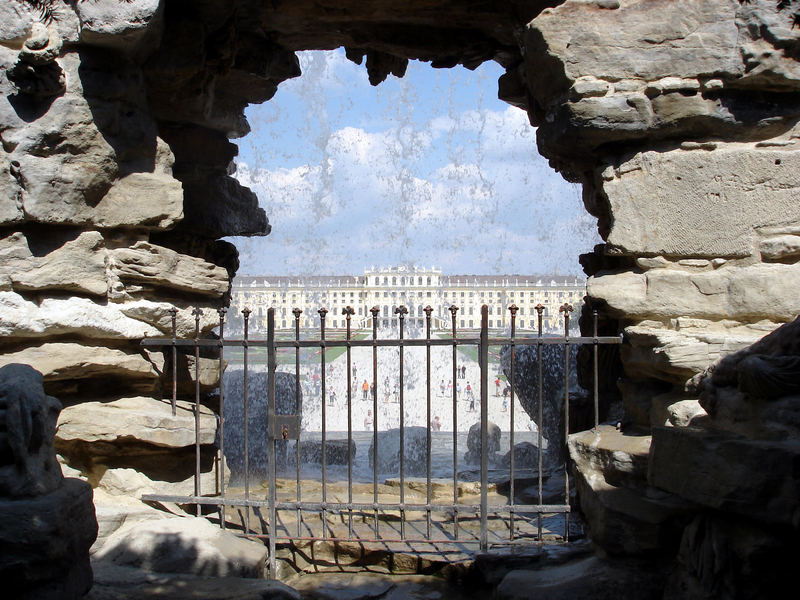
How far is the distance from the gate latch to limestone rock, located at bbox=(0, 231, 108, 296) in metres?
1.43

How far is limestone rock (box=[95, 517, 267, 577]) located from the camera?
3868 millimetres

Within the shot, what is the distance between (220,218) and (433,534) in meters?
3.42

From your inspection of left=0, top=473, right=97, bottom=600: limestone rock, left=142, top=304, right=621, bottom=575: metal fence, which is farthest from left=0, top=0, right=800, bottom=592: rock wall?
left=0, top=473, right=97, bottom=600: limestone rock

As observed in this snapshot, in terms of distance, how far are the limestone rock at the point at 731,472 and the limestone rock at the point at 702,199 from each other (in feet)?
4.85

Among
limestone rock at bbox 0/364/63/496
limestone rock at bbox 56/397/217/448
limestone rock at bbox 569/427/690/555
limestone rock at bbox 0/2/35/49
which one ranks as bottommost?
limestone rock at bbox 569/427/690/555

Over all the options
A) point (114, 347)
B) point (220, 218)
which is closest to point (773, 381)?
point (114, 347)

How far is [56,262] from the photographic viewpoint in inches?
176

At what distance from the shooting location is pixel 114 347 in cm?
476

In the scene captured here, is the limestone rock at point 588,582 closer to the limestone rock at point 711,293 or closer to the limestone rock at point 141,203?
the limestone rock at point 711,293

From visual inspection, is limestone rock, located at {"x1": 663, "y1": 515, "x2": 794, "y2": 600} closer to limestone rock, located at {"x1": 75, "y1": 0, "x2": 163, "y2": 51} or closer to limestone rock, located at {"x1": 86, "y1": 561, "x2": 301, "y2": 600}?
limestone rock, located at {"x1": 86, "y1": 561, "x2": 301, "y2": 600}

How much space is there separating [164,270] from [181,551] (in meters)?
1.91

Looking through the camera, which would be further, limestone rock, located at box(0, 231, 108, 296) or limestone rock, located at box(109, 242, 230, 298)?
limestone rock, located at box(109, 242, 230, 298)

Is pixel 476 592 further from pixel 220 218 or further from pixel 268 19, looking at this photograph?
pixel 268 19

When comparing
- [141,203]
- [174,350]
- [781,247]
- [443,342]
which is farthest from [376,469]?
[781,247]
